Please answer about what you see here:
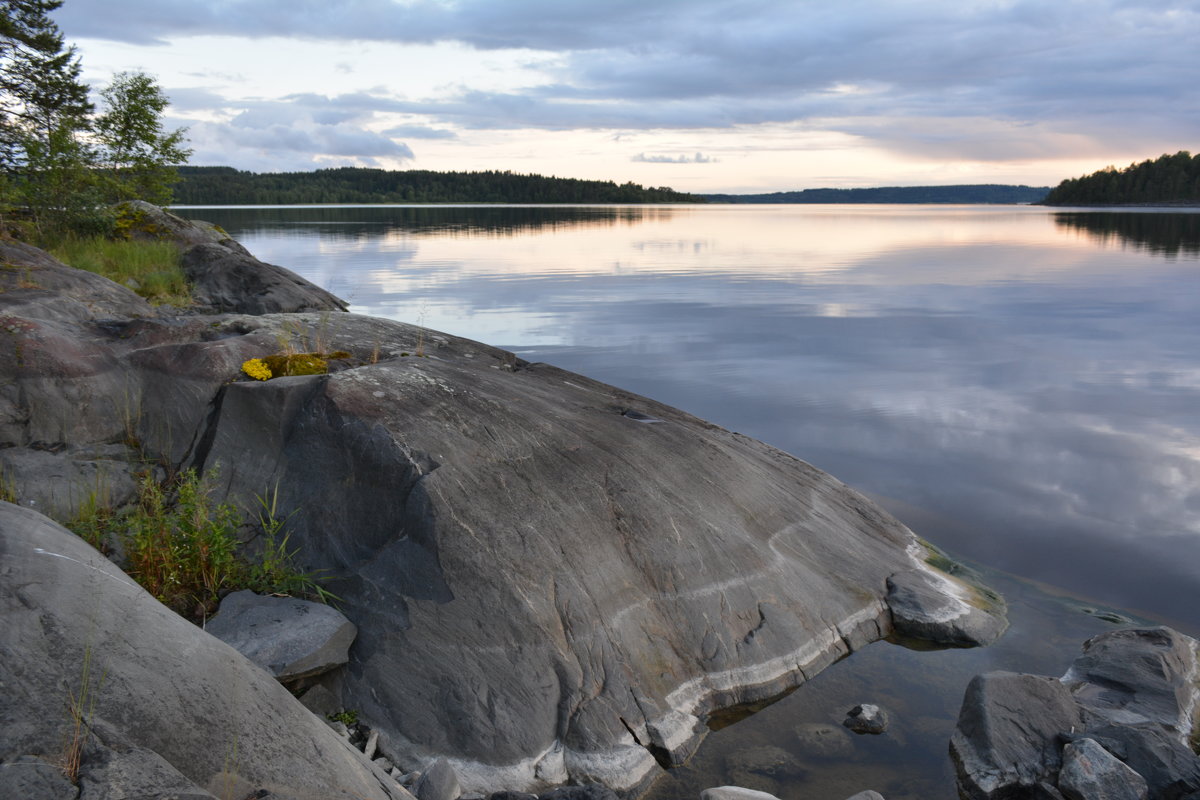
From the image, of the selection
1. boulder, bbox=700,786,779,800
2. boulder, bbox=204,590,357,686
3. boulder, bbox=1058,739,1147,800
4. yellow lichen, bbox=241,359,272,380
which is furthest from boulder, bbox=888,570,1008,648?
yellow lichen, bbox=241,359,272,380

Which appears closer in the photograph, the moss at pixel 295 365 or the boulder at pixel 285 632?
the boulder at pixel 285 632

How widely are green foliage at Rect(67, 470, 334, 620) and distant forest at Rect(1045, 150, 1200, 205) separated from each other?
179556 mm

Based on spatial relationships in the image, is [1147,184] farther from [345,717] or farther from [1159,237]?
[345,717]

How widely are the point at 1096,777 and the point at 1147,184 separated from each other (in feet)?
617

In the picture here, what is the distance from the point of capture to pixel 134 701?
13.6 ft

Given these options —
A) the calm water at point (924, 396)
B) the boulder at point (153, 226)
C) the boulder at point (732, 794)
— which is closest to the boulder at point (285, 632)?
the calm water at point (924, 396)

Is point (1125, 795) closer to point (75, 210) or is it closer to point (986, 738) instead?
→ point (986, 738)

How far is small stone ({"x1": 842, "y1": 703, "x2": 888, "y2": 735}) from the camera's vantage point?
22.9 feet

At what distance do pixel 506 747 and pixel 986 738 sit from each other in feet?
12.6

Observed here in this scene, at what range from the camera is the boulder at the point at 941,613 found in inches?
331

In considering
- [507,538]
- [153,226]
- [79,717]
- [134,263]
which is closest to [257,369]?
[507,538]

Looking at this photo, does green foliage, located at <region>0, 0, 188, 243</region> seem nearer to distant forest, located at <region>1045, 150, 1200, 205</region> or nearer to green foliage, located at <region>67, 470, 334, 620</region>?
green foliage, located at <region>67, 470, 334, 620</region>

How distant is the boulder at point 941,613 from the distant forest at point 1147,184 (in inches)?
6854

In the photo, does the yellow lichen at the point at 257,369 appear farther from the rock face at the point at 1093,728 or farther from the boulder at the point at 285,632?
the rock face at the point at 1093,728
